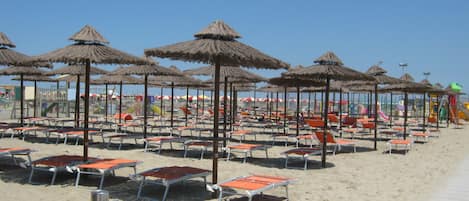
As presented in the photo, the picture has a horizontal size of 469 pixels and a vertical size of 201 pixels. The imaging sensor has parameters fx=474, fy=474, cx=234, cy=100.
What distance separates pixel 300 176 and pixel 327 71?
2145 millimetres

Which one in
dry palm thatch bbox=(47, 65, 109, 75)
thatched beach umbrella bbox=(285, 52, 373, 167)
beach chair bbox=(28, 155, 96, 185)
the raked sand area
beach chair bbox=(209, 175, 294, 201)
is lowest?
the raked sand area

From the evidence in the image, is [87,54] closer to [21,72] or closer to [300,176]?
[300,176]

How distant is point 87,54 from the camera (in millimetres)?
6914

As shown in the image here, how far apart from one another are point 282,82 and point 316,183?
16.1ft

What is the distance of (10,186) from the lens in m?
6.59

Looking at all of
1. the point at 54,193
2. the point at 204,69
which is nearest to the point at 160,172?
the point at 54,193

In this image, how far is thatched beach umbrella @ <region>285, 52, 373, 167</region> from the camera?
8.99 m

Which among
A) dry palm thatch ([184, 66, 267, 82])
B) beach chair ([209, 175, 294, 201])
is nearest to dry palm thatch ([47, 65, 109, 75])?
dry palm thatch ([184, 66, 267, 82])

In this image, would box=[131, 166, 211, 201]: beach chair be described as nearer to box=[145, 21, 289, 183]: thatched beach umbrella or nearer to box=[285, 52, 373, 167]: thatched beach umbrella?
box=[145, 21, 289, 183]: thatched beach umbrella

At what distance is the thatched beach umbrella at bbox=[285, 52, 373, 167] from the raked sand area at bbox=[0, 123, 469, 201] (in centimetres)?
117

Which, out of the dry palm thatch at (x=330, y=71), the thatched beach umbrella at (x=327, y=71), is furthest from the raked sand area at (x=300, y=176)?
the dry palm thatch at (x=330, y=71)

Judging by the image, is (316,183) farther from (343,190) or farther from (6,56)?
(6,56)

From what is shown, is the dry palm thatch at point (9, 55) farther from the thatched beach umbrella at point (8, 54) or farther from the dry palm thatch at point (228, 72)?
the dry palm thatch at point (228, 72)

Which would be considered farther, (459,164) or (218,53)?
(459,164)
